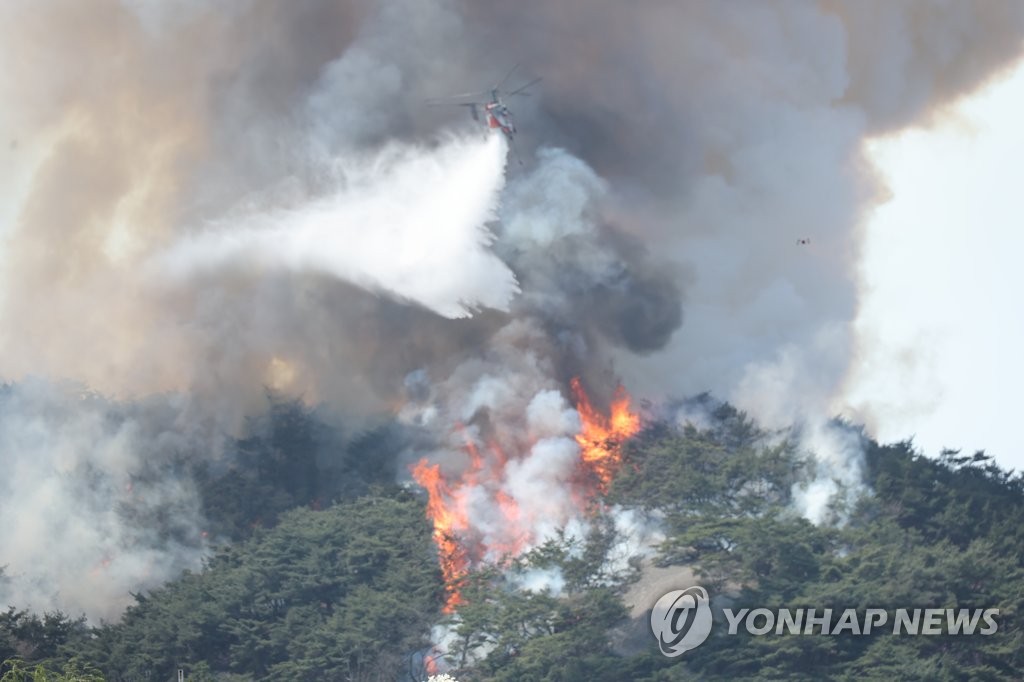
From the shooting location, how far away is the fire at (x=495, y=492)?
8394 cm

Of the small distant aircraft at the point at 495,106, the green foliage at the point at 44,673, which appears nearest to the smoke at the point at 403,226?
the small distant aircraft at the point at 495,106

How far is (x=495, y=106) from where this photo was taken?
266 feet

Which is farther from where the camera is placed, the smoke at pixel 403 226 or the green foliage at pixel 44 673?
the smoke at pixel 403 226

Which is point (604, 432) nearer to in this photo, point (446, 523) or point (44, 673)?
point (446, 523)

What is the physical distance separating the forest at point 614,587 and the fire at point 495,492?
1.15m

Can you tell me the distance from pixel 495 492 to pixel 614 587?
12002mm

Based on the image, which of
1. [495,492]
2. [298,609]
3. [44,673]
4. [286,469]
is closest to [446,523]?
[495,492]

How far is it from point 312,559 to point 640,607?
16066 millimetres

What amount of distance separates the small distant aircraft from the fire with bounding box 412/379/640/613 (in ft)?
50.7

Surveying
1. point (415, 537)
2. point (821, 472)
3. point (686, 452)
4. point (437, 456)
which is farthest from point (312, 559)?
point (821, 472)

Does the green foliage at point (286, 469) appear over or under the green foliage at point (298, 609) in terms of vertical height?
over

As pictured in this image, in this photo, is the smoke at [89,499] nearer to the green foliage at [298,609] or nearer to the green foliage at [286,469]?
the green foliage at [286,469]

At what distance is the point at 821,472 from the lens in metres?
85.2

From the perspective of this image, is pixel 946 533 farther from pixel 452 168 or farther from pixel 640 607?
pixel 452 168
